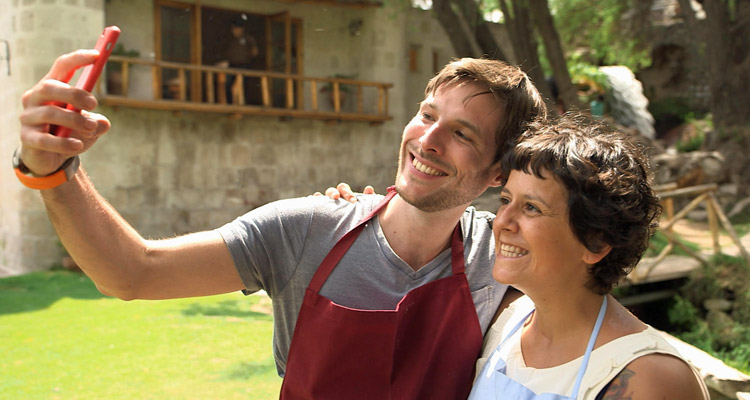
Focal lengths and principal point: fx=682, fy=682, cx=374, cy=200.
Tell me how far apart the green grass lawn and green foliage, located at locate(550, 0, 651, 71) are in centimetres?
1068

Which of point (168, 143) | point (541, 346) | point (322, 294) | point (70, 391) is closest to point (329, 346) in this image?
point (322, 294)

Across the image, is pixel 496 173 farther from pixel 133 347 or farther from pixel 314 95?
pixel 314 95

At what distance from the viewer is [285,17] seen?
11.4 meters

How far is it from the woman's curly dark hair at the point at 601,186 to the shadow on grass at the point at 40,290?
5.77 meters

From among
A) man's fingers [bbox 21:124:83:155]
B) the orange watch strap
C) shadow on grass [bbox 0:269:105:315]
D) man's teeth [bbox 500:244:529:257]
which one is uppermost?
man's fingers [bbox 21:124:83:155]

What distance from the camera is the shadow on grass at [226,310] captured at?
6.11m

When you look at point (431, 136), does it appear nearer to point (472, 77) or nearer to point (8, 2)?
point (472, 77)

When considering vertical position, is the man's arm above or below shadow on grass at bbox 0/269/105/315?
above

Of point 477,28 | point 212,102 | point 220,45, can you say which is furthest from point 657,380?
point 220,45

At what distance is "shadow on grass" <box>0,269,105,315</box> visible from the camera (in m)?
6.35

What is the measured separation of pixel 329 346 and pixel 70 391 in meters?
3.08

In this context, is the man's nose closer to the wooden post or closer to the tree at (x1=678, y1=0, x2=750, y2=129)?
the wooden post

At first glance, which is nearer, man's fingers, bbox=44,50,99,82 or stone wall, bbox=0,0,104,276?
man's fingers, bbox=44,50,99,82

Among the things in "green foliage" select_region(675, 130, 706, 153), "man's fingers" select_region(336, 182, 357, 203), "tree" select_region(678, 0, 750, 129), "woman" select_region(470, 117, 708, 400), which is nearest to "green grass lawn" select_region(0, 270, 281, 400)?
"man's fingers" select_region(336, 182, 357, 203)
